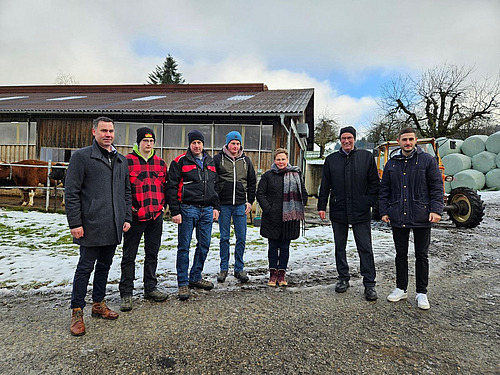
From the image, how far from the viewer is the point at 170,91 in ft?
58.0

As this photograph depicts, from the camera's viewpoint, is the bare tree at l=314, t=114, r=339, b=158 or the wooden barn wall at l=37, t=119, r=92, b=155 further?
the bare tree at l=314, t=114, r=339, b=158

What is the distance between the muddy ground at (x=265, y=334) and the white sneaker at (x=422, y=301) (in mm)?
61

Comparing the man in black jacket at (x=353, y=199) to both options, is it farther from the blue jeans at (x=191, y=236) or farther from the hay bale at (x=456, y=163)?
the hay bale at (x=456, y=163)

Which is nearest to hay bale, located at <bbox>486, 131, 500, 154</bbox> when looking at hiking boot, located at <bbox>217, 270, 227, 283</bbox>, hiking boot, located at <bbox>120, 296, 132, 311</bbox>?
hiking boot, located at <bbox>217, 270, 227, 283</bbox>

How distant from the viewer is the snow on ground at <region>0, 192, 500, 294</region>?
13.3 feet

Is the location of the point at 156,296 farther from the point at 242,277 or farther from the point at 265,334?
the point at 265,334

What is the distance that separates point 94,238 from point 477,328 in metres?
3.36

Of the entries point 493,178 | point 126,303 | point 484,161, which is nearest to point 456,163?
point 484,161

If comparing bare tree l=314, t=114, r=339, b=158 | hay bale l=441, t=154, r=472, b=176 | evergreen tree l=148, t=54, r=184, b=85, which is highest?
evergreen tree l=148, t=54, r=184, b=85


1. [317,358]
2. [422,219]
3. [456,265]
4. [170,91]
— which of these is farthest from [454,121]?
[317,358]

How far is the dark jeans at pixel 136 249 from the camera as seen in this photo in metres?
3.30

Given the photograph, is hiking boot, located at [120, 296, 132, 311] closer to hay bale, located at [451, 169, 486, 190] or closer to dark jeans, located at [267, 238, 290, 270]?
dark jeans, located at [267, 238, 290, 270]

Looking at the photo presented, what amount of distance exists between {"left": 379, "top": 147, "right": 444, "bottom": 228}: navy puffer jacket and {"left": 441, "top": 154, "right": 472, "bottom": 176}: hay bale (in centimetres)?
1847

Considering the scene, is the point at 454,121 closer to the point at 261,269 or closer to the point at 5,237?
the point at 261,269
